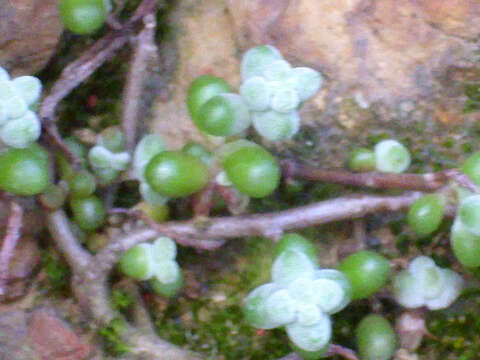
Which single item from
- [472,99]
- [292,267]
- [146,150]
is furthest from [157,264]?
[472,99]

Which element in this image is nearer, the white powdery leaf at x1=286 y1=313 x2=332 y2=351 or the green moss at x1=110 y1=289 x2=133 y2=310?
the white powdery leaf at x1=286 y1=313 x2=332 y2=351

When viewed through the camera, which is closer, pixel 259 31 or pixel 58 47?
pixel 259 31

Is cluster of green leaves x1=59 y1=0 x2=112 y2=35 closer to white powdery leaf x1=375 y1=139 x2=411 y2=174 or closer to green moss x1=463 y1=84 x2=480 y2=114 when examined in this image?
white powdery leaf x1=375 y1=139 x2=411 y2=174

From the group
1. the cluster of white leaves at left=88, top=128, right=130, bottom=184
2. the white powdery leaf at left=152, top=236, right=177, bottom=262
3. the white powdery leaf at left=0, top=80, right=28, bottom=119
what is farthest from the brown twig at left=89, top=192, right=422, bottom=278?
the white powdery leaf at left=0, top=80, right=28, bottom=119

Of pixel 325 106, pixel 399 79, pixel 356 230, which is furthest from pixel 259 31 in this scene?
pixel 356 230

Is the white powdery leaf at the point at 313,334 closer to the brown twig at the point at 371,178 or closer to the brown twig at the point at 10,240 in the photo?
the brown twig at the point at 371,178

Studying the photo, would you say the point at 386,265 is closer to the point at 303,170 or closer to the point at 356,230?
the point at 356,230
